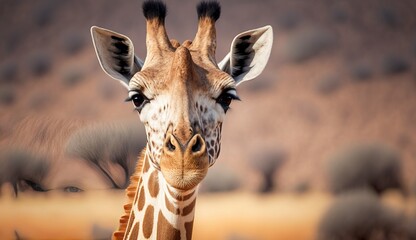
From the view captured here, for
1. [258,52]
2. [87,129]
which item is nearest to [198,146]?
[258,52]

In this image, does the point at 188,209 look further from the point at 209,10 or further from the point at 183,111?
the point at 209,10

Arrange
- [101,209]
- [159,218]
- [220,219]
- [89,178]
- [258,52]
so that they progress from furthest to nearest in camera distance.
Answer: [220,219] → [101,209] → [89,178] → [258,52] → [159,218]

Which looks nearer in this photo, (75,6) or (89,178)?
(89,178)

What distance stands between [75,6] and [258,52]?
1741cm

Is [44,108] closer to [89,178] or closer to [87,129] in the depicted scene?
[89,178]

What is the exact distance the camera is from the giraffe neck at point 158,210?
3076 mm

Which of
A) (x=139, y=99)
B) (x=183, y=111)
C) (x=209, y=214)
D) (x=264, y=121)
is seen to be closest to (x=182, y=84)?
(x=183, y=111)

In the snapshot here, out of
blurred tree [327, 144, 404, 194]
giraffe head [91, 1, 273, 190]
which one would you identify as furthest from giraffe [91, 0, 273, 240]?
blurred tree [327, 144, 404, 194]

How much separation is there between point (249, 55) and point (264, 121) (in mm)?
13557

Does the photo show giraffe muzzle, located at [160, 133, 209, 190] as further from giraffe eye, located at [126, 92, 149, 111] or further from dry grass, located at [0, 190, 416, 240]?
dry grass, located at [0, 190, 416, 240]

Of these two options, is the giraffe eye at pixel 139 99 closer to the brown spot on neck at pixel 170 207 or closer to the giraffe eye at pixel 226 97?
the giraffe eye at pixel 226 97

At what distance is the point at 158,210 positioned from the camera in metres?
3.20

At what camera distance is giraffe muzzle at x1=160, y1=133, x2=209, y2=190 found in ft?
8.93

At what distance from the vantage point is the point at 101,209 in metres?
12.1
